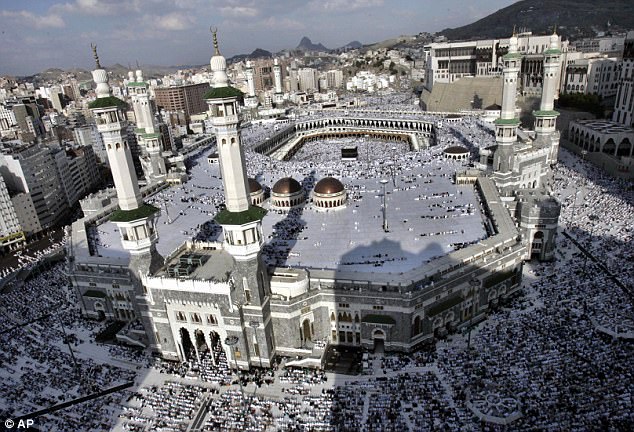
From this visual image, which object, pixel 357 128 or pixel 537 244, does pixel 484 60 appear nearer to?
pixel 357 128

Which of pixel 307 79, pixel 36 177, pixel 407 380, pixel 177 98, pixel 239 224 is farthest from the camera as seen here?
pixel 307 79

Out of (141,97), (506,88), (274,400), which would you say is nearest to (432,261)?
(274,400)

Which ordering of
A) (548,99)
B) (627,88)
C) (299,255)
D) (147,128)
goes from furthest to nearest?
(627,88) → (548,99) → (147,128) → (299,255)

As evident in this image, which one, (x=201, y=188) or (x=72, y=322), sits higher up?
(x=201, y=188)

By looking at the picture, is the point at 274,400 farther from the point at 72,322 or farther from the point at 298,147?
the point at 298,147

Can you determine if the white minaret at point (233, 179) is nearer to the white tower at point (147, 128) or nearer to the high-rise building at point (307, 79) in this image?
the white tower at point (147, 128)

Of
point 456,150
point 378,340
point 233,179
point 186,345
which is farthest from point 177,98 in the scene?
point 378,340

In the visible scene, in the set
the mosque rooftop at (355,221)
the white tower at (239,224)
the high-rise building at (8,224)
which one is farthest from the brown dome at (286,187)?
the high-rise building at (8,224)
